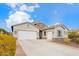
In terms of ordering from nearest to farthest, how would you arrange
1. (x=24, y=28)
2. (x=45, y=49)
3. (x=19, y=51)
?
(x=19, y=51) < (x=45, y=49) < (x=24, y=28)

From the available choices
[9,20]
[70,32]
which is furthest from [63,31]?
[9,20]

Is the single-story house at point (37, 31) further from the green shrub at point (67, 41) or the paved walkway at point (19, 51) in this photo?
the paved walkway at point (19, 51)

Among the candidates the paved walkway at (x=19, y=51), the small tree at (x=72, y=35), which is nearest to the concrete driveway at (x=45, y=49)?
the paved walkway at (x=19, y=51)

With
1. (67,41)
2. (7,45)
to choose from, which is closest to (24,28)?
(7,45)

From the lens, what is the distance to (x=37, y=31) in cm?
800

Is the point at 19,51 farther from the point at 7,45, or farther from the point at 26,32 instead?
the point at 26,32

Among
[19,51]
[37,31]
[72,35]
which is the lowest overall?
[19,51]

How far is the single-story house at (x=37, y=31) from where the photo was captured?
25.7ft

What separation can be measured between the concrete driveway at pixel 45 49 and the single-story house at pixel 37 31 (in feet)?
0.50

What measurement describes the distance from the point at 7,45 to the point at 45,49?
2.95ft

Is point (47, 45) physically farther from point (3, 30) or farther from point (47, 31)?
point (3, 30)

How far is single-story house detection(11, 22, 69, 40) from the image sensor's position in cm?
784

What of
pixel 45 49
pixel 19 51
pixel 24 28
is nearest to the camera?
pixel 19 51

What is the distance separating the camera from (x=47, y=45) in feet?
25.8
